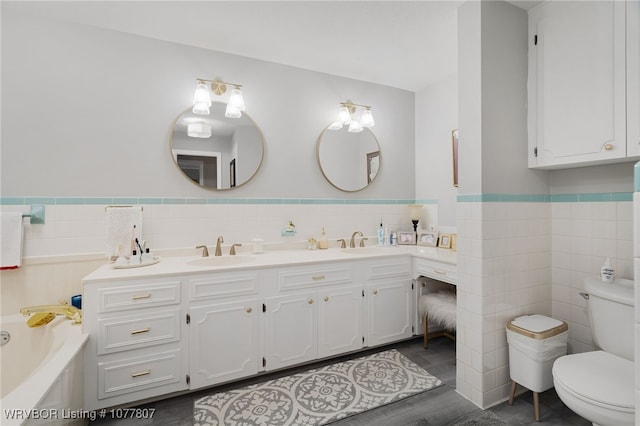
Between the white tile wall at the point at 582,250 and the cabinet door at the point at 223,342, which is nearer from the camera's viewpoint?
the white tile wall at the point at 582,250

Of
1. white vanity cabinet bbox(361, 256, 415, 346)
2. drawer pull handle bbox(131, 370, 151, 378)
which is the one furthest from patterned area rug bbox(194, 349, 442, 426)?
drawer pull handle bbox(131, 370, 151, 378)

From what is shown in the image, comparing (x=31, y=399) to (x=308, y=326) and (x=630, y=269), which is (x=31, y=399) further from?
(x=630, y=269)

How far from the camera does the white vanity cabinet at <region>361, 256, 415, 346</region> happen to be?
253 centimetres

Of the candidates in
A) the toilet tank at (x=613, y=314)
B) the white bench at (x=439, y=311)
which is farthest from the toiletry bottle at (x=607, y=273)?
the white bench at (x=439, y=311)

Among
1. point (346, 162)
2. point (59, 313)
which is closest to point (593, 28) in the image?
point (346, 162)

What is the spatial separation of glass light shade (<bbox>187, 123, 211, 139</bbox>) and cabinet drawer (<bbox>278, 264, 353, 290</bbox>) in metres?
1.31

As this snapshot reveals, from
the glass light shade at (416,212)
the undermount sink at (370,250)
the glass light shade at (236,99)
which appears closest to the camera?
the glass light shade at (236,99)

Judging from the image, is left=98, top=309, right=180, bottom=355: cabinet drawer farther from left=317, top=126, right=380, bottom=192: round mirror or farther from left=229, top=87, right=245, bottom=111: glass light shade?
left=317, top=126, right=380, bottom=192: round mirror

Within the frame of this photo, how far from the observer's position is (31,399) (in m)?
1.18

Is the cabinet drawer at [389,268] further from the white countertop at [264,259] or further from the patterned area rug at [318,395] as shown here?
the patterned area rug at [318,395]

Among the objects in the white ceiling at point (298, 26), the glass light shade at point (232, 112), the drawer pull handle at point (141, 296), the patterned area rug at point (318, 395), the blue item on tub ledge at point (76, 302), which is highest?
the white ceiling at point (298, 26)

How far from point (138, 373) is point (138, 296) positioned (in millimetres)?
472

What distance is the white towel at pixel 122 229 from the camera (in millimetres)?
2188

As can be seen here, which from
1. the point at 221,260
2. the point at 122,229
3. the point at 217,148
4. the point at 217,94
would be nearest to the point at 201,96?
the point at 217,94
